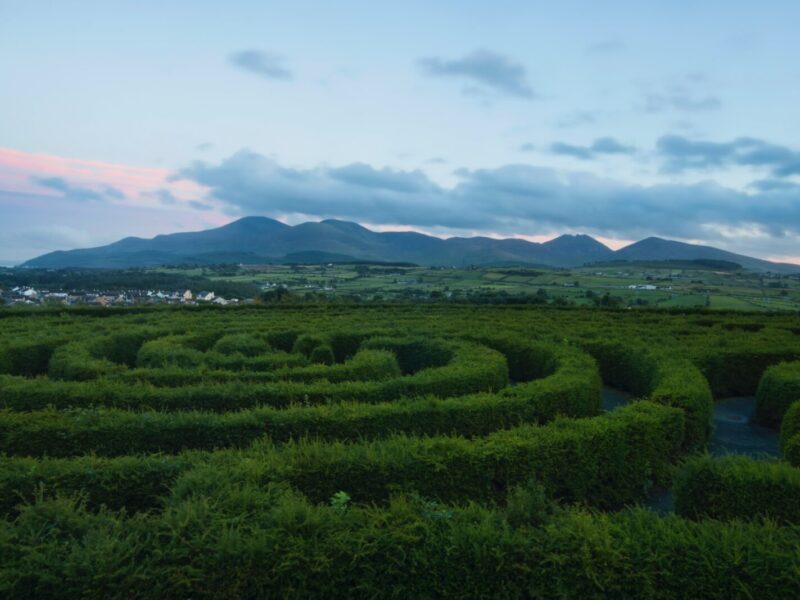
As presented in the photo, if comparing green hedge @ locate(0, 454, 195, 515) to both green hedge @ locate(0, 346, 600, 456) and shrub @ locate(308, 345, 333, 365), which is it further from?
shrub @ locate(308, 345, 333, 365)

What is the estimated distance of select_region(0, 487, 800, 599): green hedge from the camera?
5992mm

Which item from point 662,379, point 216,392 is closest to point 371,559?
point 216,392

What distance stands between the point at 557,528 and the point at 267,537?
3.86 metres

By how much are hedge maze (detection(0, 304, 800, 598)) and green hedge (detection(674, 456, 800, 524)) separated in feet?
0.11

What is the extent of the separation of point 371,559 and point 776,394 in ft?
54.7

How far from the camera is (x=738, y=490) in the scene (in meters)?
9.30

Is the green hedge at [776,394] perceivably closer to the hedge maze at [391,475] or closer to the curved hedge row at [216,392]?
the hedge maze at [391,475]

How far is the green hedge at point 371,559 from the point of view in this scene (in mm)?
5992

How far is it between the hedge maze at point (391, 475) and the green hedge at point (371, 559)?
0.03 m

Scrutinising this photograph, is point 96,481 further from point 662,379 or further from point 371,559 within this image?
point 662,379

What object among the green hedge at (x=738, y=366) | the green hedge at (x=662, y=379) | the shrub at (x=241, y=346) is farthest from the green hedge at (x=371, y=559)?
the green hedge at (x=738, y=366)

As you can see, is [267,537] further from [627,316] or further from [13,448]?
[627,316]

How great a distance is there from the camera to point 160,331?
1006 inches

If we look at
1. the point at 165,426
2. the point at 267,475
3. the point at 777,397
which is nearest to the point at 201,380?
the point at 165,426
